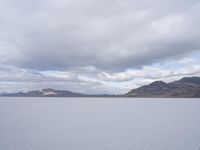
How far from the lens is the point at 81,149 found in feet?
95.8

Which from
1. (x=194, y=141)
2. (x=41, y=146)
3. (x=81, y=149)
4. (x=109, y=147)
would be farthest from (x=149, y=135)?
(x=41, y=146)

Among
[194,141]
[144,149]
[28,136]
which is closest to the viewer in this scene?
A: [144,149]

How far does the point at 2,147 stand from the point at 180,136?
26197 mm

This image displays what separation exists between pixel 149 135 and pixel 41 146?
56.5 feet

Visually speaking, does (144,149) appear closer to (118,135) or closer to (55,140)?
(118,135)

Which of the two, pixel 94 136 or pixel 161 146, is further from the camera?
pixel 94 136

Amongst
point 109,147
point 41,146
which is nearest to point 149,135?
point 109,147

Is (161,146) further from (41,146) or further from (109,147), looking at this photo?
(41,146)

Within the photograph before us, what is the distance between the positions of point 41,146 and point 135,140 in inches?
523

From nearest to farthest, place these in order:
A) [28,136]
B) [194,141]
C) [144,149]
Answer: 1. [144,149]
2. [194,141]
3. [28,136]

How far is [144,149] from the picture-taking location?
28.9m

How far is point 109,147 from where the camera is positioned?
30047mm

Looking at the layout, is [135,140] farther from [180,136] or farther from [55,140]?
[55,140]

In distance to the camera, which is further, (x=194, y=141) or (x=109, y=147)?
(x=194, y=141)
